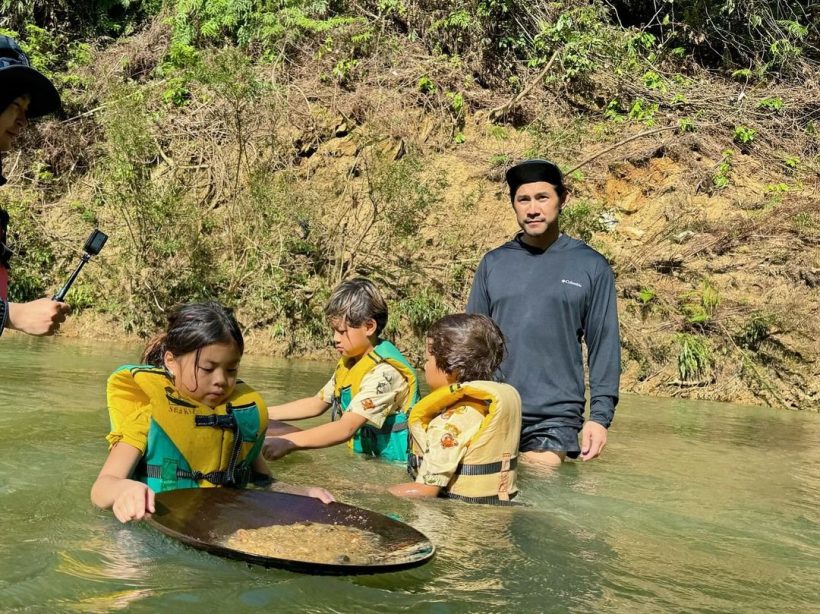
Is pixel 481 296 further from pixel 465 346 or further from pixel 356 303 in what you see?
pixel 465 346

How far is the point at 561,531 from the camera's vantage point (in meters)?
3.71

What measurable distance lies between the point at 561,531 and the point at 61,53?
16.0 m

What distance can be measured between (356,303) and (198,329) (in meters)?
1.54

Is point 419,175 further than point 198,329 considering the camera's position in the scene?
Yes

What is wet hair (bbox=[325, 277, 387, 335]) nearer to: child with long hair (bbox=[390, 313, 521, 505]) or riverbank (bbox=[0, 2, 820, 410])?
child with long hair (bbox=[390, 313, 521, 505])

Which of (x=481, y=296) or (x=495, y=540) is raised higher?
(x=481, y=296)

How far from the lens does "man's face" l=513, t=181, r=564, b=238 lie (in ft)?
14.1

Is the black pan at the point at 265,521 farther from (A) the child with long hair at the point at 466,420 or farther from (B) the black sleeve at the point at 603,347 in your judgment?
(B) the black sleeve at the point at 603,347

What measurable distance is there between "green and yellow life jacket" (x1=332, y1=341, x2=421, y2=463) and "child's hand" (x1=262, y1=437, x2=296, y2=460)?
460mm

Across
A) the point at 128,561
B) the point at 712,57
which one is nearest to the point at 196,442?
the point at 128,561

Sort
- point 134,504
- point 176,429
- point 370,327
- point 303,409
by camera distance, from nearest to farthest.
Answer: point 134,504 < point 176,429 < point 370,327 < point 303,409

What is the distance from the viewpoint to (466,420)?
3846mm

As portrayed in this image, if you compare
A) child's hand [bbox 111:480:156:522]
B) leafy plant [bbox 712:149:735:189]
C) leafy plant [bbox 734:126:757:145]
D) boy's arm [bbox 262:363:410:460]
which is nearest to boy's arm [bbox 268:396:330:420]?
boy's arm [bbox 262:363:410:460]

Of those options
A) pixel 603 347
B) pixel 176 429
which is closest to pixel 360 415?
pixel 603 347
